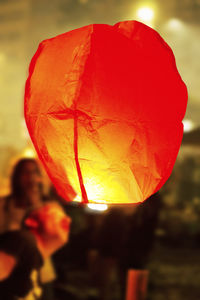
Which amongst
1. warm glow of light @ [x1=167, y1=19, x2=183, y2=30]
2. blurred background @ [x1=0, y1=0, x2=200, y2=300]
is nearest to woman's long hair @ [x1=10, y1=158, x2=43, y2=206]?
blurred background @ [x1=0, y1=0, x2=200, y2=300]

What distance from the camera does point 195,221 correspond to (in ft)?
30.4

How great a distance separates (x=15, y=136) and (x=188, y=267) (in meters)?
10.1

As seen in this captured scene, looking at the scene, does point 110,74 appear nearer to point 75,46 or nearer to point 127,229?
point 75,46

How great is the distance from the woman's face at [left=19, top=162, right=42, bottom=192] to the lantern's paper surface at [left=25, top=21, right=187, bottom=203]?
1458 mm

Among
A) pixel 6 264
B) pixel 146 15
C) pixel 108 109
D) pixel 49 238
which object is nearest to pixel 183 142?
pixel 146 15

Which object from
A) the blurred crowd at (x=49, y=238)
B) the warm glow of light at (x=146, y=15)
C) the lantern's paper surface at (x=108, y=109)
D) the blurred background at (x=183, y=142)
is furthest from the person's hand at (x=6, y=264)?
the warm glow of light at (x=146, y=15)

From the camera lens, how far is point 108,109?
1.39 m

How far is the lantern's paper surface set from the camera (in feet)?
4.58

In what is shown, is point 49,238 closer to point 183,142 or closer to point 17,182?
point 17,182

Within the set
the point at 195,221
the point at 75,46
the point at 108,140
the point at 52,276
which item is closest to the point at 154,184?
the point at 108,140

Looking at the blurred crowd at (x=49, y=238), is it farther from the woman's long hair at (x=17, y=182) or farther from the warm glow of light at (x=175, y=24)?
the warm glow of light at (x=175, y=24)

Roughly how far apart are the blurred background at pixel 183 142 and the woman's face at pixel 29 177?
0.40 m

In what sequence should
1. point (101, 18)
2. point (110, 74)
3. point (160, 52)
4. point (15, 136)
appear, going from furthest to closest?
point (15, 136), point (101, 18), point (160, 52), point (110, 74)

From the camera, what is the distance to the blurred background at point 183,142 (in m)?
6.24
